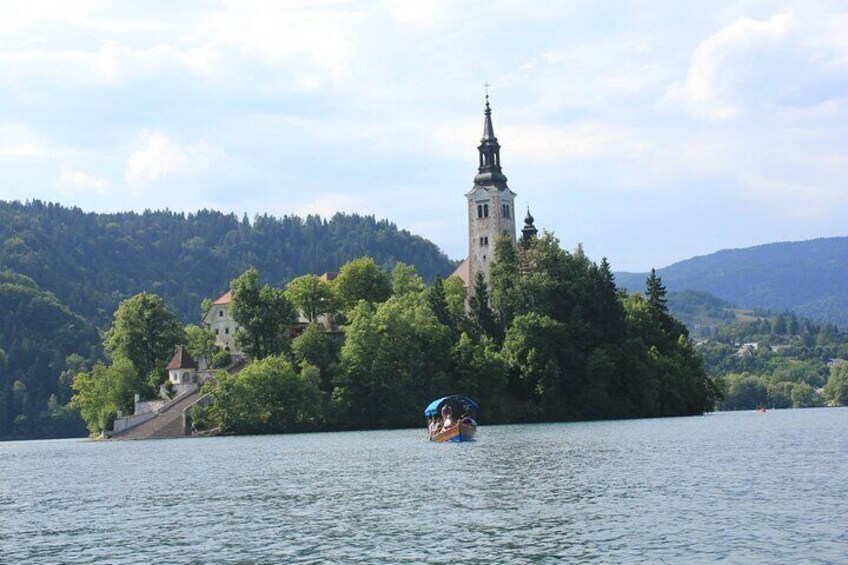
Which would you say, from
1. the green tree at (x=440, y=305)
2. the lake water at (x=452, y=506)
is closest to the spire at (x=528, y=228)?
the green tree at (x=440, y=305)

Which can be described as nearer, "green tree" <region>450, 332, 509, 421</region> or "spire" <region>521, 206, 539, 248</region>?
"green tree" <region>450, 332, 509, 421</region>

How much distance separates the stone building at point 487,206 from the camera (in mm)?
178000

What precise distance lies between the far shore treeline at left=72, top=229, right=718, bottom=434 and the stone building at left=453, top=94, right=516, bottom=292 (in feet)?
76.0

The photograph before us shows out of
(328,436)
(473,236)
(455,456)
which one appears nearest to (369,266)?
A: (473,236)

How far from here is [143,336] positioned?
149 m

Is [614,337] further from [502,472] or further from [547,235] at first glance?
[502,472]

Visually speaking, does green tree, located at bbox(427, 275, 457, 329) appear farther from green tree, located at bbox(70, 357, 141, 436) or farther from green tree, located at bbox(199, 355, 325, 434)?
green tree, located at bbox(70, 357, 141, 436)

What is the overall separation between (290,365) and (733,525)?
97.6 metres

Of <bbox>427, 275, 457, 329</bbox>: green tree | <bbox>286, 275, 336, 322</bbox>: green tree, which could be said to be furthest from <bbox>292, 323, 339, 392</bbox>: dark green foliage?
<bbox>286, 275, 336, 322</bbox>: green tree

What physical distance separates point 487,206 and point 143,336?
6024 cm

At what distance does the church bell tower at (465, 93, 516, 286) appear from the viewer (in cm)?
17800

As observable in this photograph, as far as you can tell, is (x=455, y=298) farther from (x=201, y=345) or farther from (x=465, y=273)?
(x=201, y=345)

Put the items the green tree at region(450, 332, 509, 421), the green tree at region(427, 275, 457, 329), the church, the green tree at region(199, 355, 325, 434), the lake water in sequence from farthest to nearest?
the church → the green tree at region(427, 275, 457, 329) → the green tree at region(450, 332, 509, 421) → the green tree at region(199, 355, 325, 434) → the lake water

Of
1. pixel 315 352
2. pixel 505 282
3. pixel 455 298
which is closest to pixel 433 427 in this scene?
pixel 315 352
